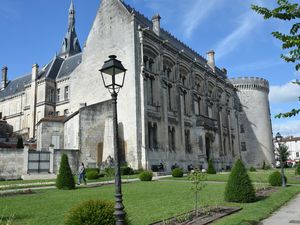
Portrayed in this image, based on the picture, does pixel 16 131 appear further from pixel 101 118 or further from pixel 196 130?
pixel 196 130

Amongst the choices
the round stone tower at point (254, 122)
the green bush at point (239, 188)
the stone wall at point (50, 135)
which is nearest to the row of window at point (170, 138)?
the stone wall at point (50, 135)

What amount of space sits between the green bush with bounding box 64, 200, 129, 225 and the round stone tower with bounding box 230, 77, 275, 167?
5747 cm

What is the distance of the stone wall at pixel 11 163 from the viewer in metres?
27.1

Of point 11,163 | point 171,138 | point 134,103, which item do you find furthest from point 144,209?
point 171,138

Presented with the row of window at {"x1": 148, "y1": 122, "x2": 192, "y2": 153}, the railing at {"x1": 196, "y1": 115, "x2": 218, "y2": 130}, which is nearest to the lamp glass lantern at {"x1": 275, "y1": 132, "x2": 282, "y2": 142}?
the row of window at {"x1": 148, "y1": 122, "x2": 192, "y2": 153}

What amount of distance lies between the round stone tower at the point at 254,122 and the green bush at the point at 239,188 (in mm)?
50101

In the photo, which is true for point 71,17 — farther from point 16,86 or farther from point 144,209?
point 144,209

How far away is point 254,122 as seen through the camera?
204ft

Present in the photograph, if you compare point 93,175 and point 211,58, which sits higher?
point 211,58

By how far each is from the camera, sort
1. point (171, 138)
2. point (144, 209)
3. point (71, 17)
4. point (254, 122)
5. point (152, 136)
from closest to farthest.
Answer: point (144, 209), point (152, 136), point (171, 138), point (254, 122), point (71, 17)

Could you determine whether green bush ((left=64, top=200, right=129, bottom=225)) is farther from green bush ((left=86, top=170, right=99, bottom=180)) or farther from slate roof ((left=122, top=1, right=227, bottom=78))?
slate roof ((left=122, top=1, right=227, bottom=78))

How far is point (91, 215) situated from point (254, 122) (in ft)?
195

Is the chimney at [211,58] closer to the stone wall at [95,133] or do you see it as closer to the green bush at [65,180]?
the stone wall at [95,133]

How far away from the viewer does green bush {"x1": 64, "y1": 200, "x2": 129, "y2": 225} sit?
6566 mm
